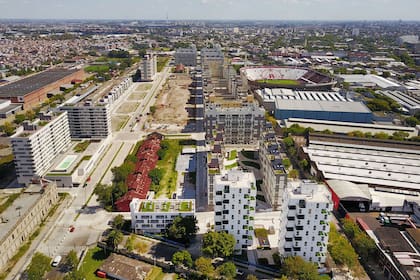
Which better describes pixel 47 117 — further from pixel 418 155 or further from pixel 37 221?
pixel 418 155

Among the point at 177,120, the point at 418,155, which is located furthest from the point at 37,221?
the point at 418,155

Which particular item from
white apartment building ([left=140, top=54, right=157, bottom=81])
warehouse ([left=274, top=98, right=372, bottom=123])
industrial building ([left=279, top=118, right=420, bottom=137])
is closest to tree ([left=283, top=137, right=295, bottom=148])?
industrial building ([left=279, top=118, right=420, bottom=137])

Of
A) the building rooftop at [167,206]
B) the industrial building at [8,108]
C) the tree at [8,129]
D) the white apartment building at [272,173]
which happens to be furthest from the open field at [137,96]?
the building rooftop at [167,206]

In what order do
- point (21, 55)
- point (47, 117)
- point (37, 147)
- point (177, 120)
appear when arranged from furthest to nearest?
point (21, 55) → point (177, 120) → point (47, 117) → point (37, 147)

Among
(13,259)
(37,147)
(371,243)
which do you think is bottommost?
(13,259)

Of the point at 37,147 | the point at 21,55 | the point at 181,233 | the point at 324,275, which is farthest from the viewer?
the point at 21,55

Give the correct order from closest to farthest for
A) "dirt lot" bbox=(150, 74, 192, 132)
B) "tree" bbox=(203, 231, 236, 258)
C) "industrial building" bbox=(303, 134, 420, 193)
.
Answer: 1. "tree" bbox=(203, 231, 236, 258)
2. "industrial building" bbox=(303, 134, 420, 193)
3. "dirt lot" bbox=(150, 74, 192, 132)

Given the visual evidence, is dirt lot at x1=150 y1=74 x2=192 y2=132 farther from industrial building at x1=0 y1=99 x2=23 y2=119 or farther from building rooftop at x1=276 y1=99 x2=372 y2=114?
industrial building at x1=0 y1=99 x2=23 y2=119
